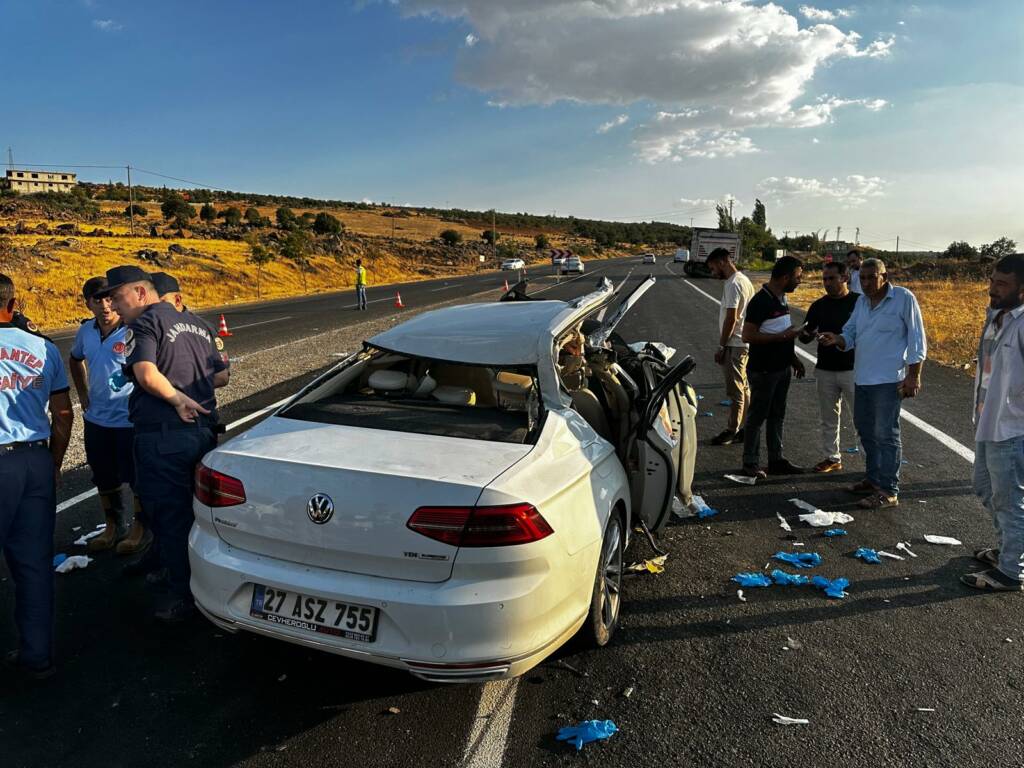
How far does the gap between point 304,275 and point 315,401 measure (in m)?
40.3

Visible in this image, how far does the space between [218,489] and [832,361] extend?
16.9 feet

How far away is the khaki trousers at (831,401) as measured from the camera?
6.00 meters

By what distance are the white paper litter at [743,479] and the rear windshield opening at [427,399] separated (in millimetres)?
2844

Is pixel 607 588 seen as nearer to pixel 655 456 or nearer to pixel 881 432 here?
pixel 655 456

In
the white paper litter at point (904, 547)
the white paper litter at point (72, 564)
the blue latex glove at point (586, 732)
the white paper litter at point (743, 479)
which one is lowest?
the white paper litter at point (72, 564)

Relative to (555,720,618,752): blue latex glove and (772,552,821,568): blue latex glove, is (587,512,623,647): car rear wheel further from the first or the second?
(772,552,821,568): blue latex glove

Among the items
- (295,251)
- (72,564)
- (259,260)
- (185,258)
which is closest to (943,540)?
(72,564)

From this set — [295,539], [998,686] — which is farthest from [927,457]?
[295,539]

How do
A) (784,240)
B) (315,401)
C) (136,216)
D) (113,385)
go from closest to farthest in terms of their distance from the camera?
(315,401)
(113,385)
(136,216)
(784,240)

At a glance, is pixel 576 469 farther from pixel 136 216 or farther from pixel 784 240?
pixel 784 240

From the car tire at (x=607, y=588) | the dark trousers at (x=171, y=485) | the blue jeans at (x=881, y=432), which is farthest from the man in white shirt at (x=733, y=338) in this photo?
the dark trousers at (x=171, y=485)

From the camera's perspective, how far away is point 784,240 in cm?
10181

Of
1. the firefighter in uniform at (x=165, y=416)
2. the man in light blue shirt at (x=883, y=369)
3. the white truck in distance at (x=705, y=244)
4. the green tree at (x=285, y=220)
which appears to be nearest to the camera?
the firefighter in uniform at (x=165, y=416)

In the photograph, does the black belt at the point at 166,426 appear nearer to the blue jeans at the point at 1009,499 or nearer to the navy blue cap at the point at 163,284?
the navy blue cap at the point at 163,284
